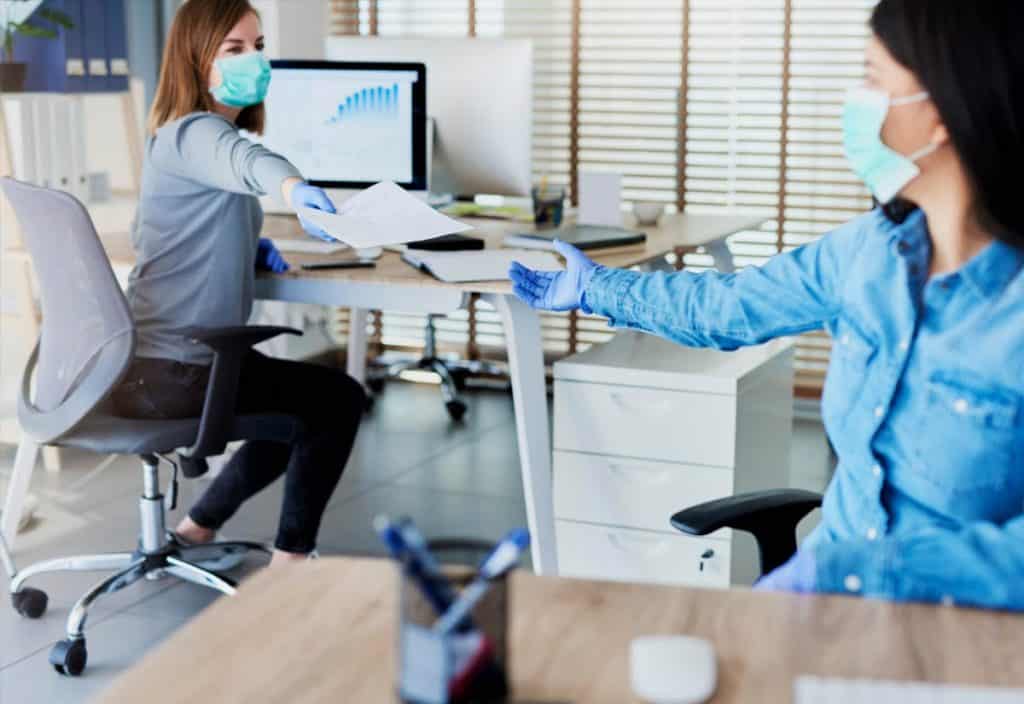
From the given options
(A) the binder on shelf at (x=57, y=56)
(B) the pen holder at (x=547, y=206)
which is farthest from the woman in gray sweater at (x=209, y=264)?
(A) the binder on shelf at (x=57, y=56)

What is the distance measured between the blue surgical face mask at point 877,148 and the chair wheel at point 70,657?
75.7 inches

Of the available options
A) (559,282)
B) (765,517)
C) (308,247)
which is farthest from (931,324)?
(308,247)

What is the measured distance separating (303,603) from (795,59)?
4359mm

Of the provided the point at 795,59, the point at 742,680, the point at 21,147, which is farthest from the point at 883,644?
the point at 795,59

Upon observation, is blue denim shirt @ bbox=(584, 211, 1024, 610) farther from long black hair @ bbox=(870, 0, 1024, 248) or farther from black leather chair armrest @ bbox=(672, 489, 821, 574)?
black leather chair armrest @ bbox=(672, 489, 821, 574)

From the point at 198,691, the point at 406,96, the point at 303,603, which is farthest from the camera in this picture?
the point at 406,96

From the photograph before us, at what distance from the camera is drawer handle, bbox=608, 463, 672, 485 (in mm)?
3092

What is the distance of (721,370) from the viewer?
311cm

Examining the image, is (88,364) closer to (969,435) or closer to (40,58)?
(969,435)

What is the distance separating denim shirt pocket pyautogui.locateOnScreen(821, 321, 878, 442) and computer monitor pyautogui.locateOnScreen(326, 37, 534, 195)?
237 centimetres

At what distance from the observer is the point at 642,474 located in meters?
3.11

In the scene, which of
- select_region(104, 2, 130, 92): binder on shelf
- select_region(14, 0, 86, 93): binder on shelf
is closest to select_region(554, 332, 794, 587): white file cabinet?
select_region(14, 0, 86, 93): binder on shelf

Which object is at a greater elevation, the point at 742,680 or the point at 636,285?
the point at 636,285

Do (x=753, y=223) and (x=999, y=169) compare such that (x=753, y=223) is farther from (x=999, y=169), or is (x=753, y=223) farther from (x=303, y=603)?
(x=303, y=603)
